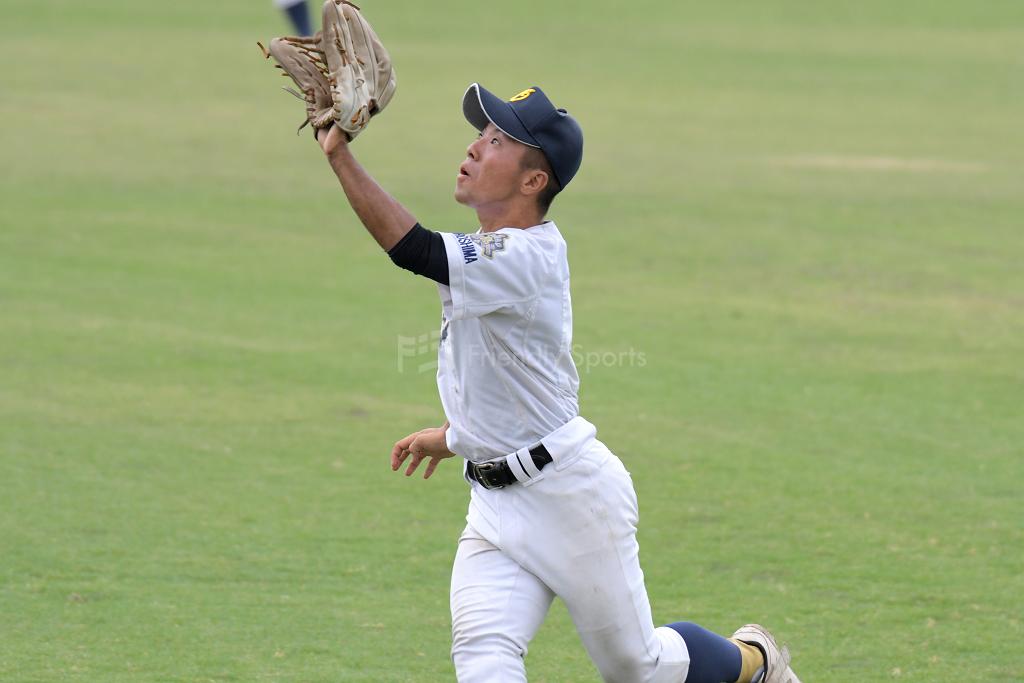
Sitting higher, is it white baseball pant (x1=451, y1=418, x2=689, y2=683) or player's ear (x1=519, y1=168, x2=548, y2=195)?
player's ear (x1=519, y1=168, x2=548, y2=195)

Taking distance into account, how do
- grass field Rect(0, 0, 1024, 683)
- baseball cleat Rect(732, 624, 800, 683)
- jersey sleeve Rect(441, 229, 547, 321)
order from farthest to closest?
grass field Rect(0, 0, 1024, 683), baseball cleat Rect(732, 624, 800, 683), jersey sleeve Rect(441, 229, 547, 321)

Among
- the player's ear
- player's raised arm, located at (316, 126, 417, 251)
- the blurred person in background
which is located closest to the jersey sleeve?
player's raised arm, located at (316, 126, 417, 251)

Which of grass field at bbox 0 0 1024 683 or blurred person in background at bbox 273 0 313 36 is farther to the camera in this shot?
grass field at bbox 0 0 1024 683

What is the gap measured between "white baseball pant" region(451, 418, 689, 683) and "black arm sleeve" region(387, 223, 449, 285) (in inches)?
27.4

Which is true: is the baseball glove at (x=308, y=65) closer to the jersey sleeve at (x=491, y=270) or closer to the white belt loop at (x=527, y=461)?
the jersey sleeve at (x=491, y=270)

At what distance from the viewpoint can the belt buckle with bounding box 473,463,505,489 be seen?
4438 millimetres

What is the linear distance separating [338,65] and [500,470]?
4.18 ft

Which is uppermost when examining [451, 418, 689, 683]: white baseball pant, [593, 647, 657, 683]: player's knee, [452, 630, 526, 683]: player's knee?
[451, 418, 689, 683]: white baseball pant

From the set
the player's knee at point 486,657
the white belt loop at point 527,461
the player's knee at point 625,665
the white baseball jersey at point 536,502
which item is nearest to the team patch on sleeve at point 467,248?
the white baseball jersey at point 536,502

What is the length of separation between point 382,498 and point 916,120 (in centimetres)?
1645

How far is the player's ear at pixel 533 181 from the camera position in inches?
179

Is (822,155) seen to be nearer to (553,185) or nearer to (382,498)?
(382,498)

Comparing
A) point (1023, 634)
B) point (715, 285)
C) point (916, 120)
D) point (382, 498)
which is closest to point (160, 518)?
point (382, 498)

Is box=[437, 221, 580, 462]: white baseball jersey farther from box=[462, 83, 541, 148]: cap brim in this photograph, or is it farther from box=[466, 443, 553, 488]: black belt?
box=[462, 83, 541, 148]: cap brim
